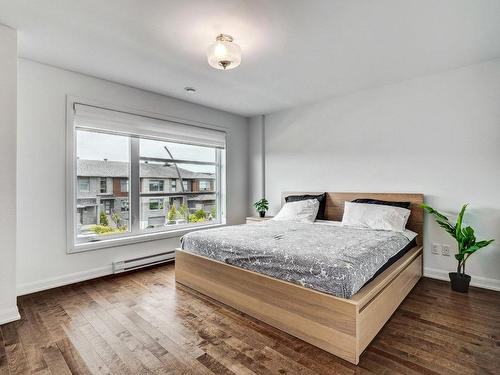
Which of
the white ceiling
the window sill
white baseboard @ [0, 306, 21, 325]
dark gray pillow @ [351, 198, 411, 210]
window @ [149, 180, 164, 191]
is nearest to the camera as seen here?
the white ceiling

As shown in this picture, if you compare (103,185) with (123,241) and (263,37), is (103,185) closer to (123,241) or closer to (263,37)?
(123,241)

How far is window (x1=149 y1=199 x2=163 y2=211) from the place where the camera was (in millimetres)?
3818

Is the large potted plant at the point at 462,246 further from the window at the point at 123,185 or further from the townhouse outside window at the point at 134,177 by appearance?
the window at the point at 123,185

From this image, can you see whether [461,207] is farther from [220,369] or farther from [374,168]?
[220,369]

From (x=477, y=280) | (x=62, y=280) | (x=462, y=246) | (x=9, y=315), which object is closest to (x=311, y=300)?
(x=462, y=246)

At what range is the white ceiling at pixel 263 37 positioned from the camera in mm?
1940

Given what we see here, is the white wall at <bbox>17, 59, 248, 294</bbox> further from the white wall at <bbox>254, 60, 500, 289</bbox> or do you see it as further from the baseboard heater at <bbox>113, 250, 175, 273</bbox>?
the white wall at <bbox>254, 60, 500, 289</bbox>

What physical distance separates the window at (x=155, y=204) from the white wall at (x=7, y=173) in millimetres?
1692

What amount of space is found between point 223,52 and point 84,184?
2340mm

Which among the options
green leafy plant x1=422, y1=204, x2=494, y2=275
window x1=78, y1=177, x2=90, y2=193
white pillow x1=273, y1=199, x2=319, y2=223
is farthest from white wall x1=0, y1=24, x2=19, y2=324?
green leafy plant x1=422, y1=204, x2=494, y2=275

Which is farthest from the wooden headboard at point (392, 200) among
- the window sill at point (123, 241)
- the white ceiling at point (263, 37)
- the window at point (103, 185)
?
the window at point (103, 185)

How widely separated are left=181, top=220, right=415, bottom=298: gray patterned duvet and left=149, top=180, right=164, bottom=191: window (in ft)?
4.08

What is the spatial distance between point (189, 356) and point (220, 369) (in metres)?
0.25

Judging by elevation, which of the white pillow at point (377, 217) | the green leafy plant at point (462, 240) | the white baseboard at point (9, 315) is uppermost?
the white pillow at point (377, 217)
